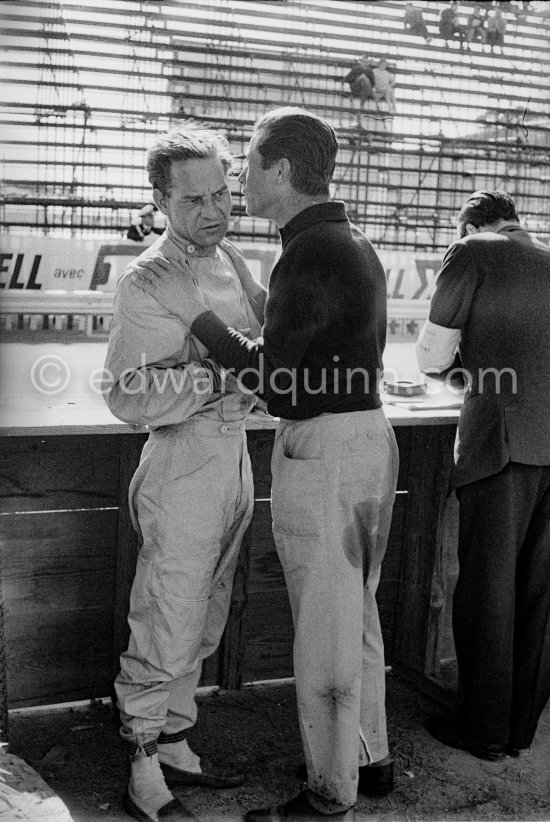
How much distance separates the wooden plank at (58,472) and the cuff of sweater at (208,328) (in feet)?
2.31

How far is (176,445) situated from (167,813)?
862 millimetres

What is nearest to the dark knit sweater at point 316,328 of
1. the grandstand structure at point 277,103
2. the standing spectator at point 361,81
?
the grandstand structure at point 277,103

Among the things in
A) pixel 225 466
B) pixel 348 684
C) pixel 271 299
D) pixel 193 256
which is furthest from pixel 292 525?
pixel 193 256

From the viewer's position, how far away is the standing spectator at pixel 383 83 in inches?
426

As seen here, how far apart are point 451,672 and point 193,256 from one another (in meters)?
1.76

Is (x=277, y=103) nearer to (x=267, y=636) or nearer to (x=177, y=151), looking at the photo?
(x=267, y=636)

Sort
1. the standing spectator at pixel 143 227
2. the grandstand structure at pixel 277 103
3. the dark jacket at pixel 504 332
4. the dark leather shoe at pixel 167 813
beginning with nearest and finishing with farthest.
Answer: the dark leather shoe at pixel 167 813 → the dark jacket at pixel 504 332 → the standing spectator at pixel 143 227 → the grandstand structure at pixel 277 103

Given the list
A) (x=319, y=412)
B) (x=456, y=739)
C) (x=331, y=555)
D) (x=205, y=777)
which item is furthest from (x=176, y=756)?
(x=319, y=412)

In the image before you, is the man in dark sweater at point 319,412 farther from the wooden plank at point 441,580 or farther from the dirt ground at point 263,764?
the wooden plank at point 441,580

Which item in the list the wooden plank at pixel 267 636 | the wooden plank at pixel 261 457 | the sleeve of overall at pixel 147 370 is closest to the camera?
the sleeve of overall at pixel 147 370

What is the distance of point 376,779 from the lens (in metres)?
2.34

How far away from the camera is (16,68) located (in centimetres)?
941

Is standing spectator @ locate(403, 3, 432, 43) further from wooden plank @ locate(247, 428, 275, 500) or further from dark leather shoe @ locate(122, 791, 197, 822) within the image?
dark leather shoe @ locate(122, 791, 197, 822)

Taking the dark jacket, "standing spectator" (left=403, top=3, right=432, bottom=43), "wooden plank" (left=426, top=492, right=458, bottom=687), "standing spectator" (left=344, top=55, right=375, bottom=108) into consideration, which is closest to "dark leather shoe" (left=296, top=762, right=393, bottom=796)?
"wooden plank" (left=426, top=492, right=458, bottom=687)
